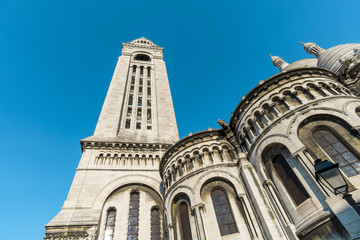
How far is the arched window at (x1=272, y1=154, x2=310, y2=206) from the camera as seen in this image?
9.93m

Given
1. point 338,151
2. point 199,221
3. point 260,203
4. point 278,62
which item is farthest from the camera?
point 278,62

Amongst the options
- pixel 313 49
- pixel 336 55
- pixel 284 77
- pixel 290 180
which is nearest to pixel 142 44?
pixel 313 49

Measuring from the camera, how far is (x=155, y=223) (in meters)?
17.1

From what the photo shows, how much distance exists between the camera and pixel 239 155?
536 inches

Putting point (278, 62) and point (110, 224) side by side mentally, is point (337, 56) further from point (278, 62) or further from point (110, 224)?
point (110, 224)

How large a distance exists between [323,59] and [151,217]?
3389cm

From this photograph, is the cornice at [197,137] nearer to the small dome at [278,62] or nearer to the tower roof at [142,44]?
the tower roof at [142,44]

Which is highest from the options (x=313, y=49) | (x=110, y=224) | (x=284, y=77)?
(x=313, y=49)

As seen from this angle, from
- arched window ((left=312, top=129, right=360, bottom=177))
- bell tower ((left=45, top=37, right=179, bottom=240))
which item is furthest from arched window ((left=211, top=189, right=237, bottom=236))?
bell tower ((left=45, top=37, right=179, bottom=240))

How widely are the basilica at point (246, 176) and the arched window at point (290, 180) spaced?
0.05 metres

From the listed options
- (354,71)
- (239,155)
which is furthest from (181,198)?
(354,71)

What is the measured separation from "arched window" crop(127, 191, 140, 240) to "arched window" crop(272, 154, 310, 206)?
11.4m

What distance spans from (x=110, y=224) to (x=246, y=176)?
1118cm

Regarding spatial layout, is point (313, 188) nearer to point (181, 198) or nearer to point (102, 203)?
point (181, 198)
